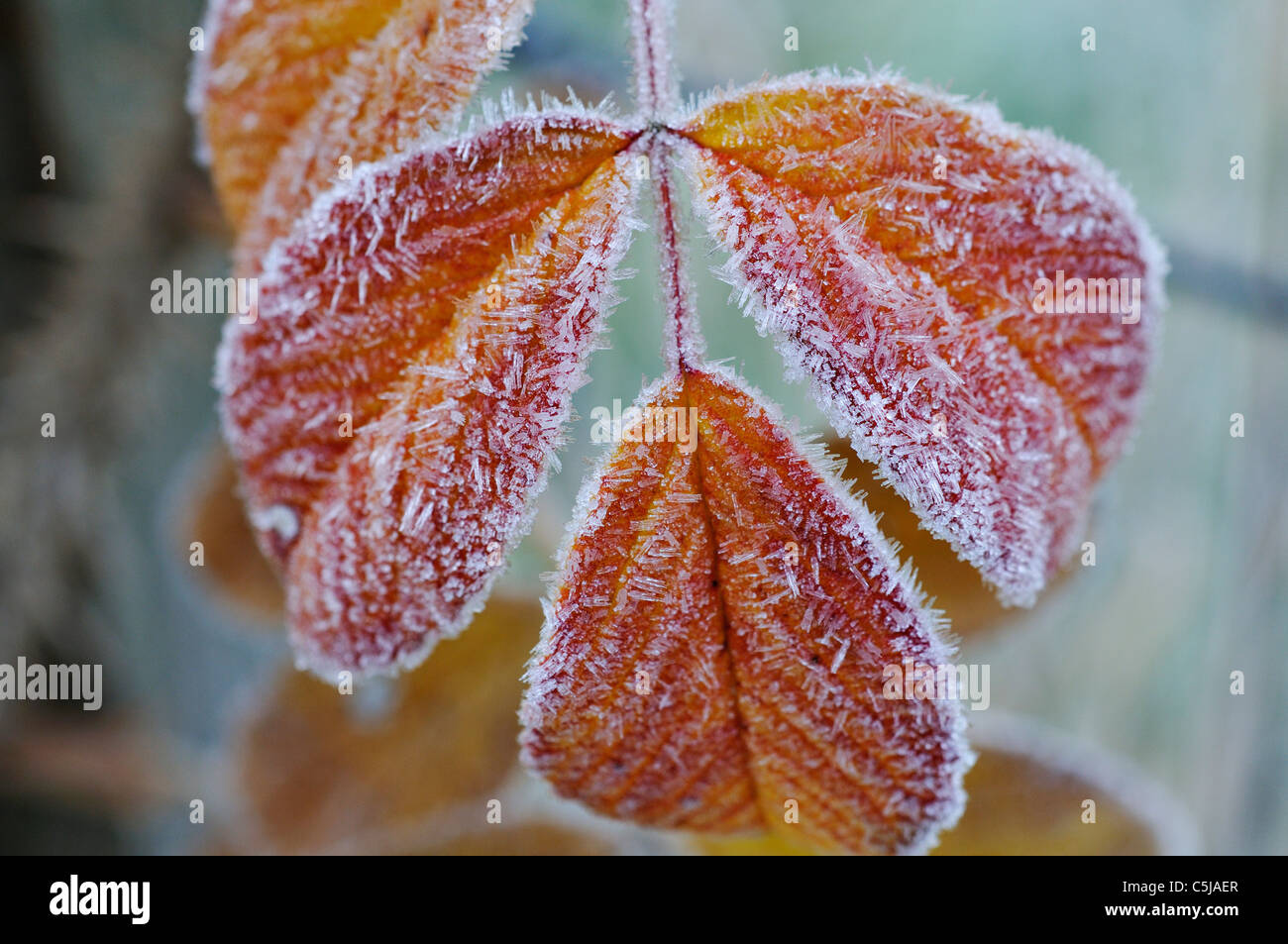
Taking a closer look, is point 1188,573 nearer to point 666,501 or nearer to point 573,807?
point 573,807

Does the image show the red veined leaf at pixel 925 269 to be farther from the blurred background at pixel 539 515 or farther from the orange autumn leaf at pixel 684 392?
the blurred background at pixel 539 515

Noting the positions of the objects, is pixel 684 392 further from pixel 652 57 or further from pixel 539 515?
pixel 539 515
